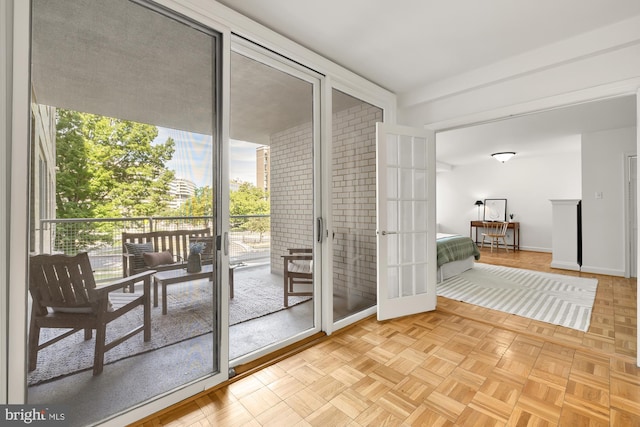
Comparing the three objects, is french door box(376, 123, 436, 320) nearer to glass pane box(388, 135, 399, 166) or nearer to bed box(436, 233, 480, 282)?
glass pane box(388, 135, 399, 166)

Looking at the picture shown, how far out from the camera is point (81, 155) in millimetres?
1422

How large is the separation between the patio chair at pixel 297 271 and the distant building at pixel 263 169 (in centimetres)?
64

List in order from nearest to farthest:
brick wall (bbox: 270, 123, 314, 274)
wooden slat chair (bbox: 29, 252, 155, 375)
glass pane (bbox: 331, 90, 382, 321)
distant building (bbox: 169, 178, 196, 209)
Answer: wooden slat chair (bbox: 29, 252, 155, 375) → distant building (bbox: 169, 178, 196, 209) → brick wall (bbox: 270, 123, 314, 274) → glass pane (bbox: 331, 90, 382, 321)

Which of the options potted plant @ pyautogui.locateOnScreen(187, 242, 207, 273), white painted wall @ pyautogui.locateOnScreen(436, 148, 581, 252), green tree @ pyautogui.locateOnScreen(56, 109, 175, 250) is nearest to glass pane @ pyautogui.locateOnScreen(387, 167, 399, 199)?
potted plant @ pyautogui.locateOnScreen(187, 242, 207, 273)

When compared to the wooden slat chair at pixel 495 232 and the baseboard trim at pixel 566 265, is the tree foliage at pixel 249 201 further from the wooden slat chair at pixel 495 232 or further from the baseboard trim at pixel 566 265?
the wooden slat chair at pixel 495 232

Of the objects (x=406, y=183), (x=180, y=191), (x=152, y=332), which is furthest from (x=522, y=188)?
(x=152, y=332)

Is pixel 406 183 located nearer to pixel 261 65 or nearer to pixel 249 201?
pixel 249 201

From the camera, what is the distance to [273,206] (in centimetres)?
265

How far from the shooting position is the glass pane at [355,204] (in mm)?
2812

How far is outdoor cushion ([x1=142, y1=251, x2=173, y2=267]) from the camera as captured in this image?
165 centimetres

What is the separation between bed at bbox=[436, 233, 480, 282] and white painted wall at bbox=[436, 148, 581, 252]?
3.57 meters

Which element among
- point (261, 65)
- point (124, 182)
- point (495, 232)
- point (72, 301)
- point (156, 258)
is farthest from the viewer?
point (495, 232)

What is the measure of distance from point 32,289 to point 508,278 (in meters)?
5.49

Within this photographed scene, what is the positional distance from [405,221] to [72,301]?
8.88ft
